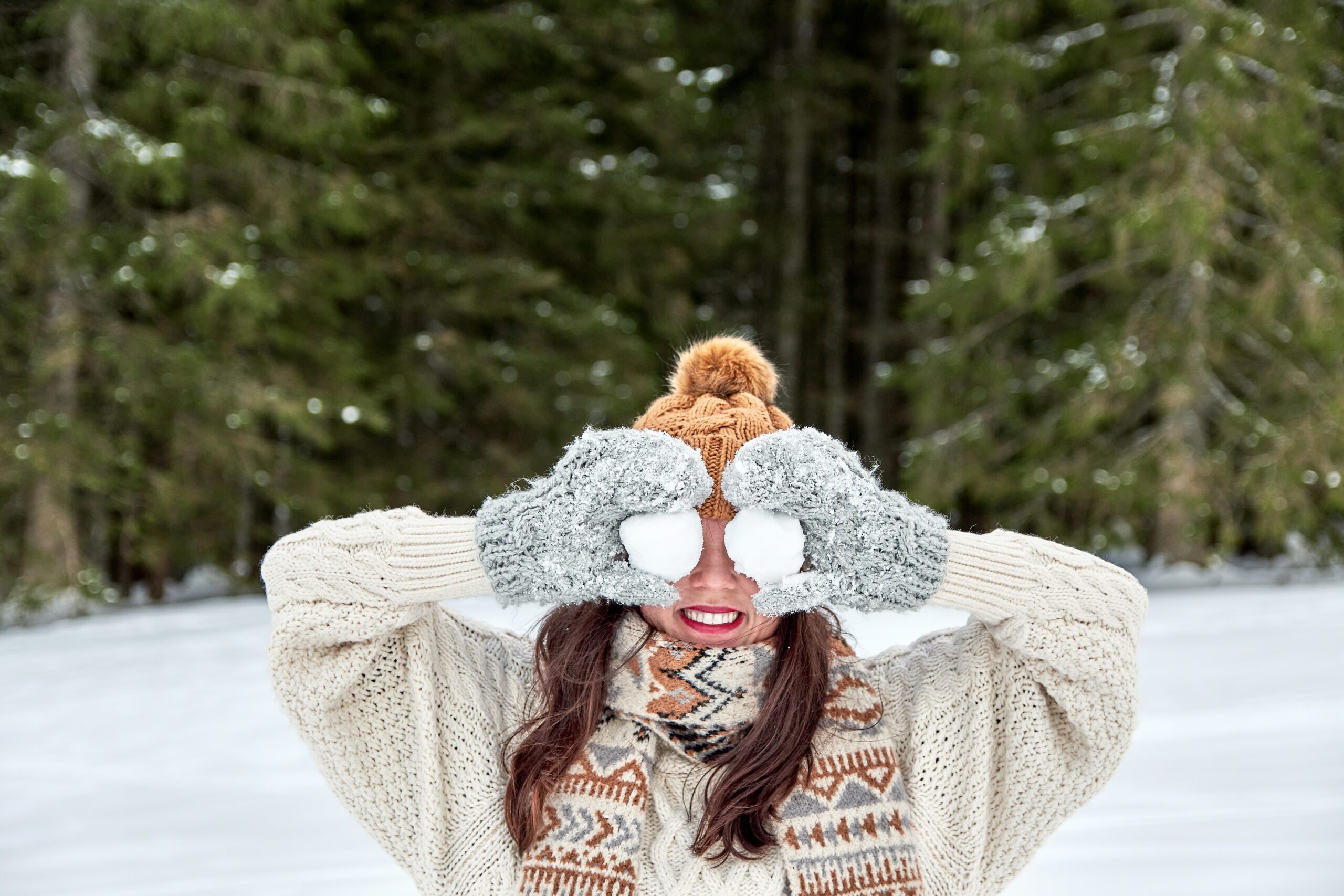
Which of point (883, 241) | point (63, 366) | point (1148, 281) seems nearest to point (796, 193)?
point (883, 241)

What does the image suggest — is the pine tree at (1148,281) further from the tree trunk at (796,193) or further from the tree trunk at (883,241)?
the tree trunk at (883,241)

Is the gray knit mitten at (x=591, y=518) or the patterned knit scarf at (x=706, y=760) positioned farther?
the patterned knit scarf at (x=706, y=760)

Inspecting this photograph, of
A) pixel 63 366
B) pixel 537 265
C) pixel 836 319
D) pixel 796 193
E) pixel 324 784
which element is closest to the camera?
pixel 324 784

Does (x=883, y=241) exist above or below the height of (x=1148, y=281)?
above

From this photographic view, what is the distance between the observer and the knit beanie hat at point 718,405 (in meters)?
1.59

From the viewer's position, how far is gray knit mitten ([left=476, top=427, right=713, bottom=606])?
141 centimetres

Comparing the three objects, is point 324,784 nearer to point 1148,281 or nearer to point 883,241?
point 1148,281

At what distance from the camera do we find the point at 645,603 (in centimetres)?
146

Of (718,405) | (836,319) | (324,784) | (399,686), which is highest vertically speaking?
(718,405)

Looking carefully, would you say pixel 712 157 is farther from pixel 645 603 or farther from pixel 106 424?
pixel 645 603

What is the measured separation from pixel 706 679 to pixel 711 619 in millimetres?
94

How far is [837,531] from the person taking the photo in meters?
1.42

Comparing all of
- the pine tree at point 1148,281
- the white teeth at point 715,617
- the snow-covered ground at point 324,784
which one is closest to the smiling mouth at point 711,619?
the white teeth at point 715,617

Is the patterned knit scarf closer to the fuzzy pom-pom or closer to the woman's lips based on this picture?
the woman's lips
